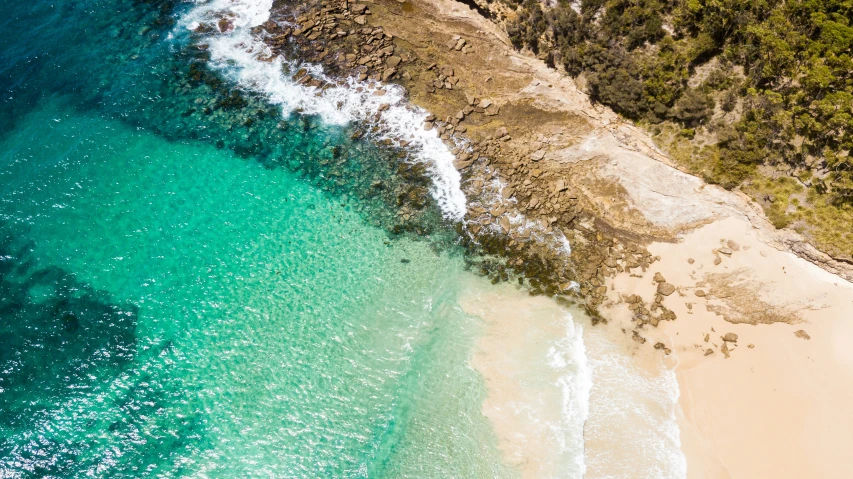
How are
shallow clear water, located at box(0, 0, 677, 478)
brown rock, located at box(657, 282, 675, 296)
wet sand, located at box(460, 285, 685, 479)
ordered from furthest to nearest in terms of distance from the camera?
brown rock, located at box(657, 282, 675, 296)
shallow clear water, located at box(0, 0, 677, 478)
wet sand, located at box(460, 285, 685, 479)

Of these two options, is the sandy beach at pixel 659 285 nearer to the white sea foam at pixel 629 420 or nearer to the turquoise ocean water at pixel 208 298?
the white sea foam at pixel 629 420

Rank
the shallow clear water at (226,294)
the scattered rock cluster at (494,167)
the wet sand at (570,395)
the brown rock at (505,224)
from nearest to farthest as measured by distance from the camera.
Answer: the wet sand at (570,395), the shallow clear water at (226,294), the scattered rock cluster at (494,167), the brown rock at (505,224)

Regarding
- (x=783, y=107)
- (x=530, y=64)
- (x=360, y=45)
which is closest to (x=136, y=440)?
(x=360, y=45)

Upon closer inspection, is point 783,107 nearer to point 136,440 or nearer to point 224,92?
point 224,92

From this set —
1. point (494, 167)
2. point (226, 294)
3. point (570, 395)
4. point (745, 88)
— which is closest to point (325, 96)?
point (494, 167)

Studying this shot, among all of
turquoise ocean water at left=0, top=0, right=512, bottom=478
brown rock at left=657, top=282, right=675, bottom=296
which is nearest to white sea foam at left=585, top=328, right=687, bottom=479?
brown rock at left=657, top=282, right=675, bottom=296

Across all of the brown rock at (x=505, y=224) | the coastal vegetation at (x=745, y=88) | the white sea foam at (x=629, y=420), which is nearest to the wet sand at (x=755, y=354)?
the white sea foam at (x=629, y=420)

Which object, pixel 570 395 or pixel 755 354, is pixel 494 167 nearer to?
pixel 570 395

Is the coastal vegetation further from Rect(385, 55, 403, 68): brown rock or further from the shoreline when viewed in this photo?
Rect(385, 55, 403, 68): brown rock
